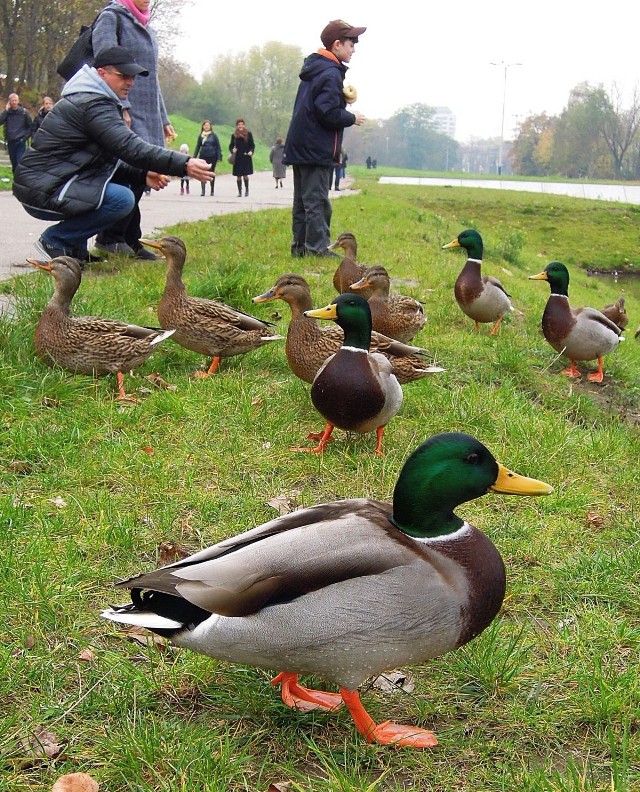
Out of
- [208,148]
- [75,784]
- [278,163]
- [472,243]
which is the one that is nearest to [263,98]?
[278,163]

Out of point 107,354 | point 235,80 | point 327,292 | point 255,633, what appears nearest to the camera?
point 255,633

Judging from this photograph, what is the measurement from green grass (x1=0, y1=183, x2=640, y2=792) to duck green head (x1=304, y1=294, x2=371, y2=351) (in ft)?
1.77

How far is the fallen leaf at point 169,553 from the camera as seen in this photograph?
2854 mm

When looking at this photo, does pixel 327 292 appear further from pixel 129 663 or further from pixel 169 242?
pixel 129 663

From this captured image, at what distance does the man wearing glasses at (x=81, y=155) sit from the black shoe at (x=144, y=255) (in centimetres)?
123

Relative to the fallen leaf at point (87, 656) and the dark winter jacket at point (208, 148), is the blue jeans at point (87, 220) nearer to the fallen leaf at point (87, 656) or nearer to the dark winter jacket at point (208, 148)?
the fallen leaf at point (87, 656)

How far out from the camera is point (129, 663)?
7.52 ft

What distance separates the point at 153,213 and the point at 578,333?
350 inches

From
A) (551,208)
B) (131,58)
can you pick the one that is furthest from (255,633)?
(551,208)

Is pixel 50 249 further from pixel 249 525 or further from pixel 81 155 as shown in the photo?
pixel 249 525

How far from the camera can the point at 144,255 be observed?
7961mm

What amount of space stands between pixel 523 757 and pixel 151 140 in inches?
277

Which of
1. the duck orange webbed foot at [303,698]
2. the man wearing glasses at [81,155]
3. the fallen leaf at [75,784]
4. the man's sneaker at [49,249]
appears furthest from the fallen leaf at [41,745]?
the man's sneaker at [49,249]

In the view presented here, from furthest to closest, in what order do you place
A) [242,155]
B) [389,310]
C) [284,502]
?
1. [242,155]
2. [389,310]
3. [284,502]
